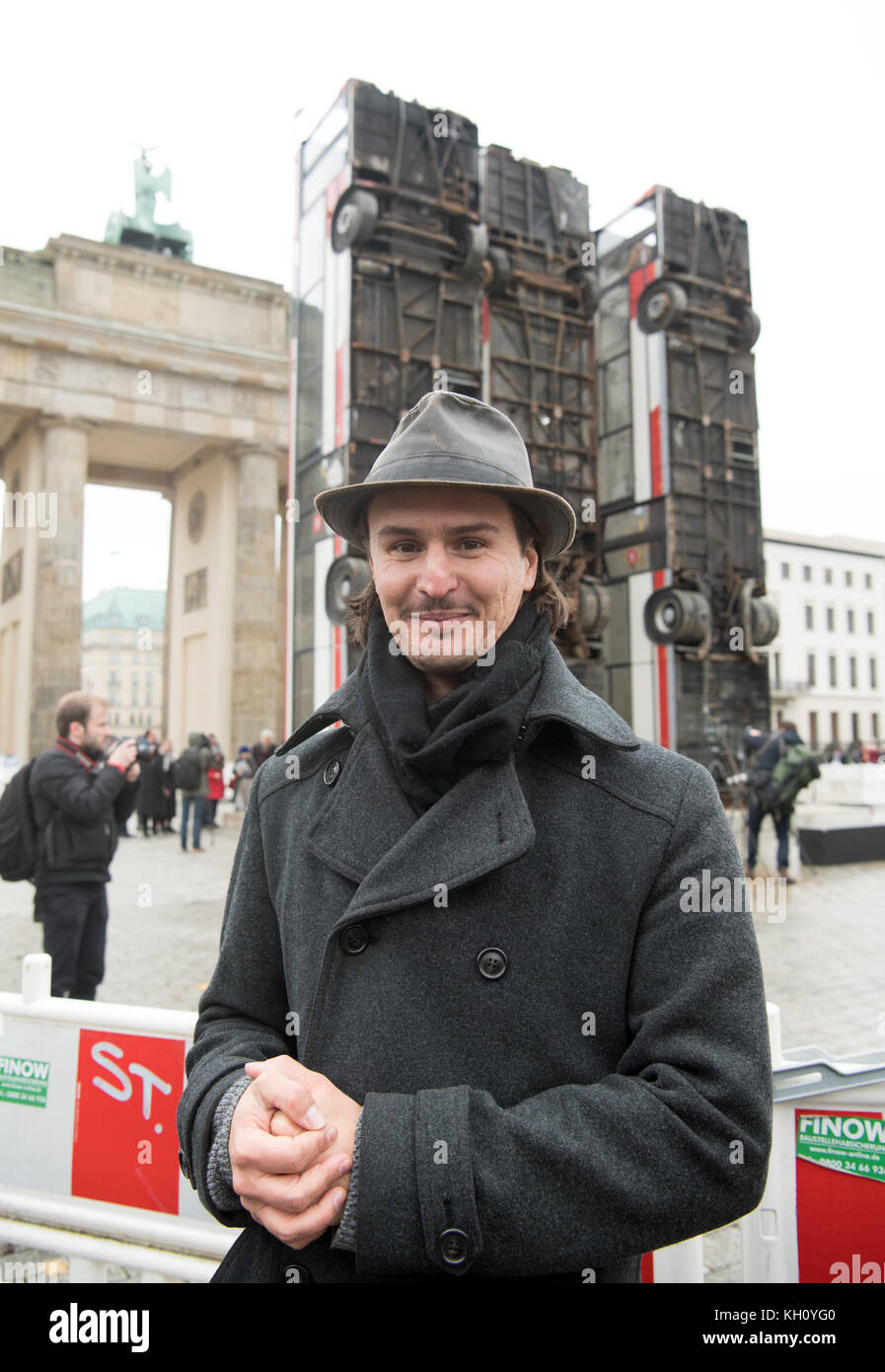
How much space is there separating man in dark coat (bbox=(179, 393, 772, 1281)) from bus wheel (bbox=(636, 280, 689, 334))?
1685 centimetres

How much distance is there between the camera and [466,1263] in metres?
1.29

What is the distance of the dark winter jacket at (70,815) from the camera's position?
5.45 metres

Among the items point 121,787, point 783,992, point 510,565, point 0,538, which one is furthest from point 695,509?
point 0,538

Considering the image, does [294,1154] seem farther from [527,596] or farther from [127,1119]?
[127,1119]

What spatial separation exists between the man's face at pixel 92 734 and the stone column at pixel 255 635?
24382 millimetres

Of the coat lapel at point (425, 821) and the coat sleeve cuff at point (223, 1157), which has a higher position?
the coat lapel at point (425, 821)

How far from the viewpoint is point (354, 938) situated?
153 cm

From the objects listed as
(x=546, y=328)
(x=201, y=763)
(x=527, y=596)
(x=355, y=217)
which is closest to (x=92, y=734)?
(x=527, y=596)

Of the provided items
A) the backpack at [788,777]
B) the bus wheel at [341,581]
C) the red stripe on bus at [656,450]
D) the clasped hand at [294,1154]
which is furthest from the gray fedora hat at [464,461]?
the red stripe on bus at [656,450]

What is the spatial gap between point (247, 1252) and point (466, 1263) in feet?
1.68

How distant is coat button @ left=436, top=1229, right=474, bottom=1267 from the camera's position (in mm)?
1293

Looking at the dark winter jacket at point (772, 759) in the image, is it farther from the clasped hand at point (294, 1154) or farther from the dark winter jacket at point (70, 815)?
the clasped hand at point (294, 1154)

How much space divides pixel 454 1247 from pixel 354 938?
46 centimetres
